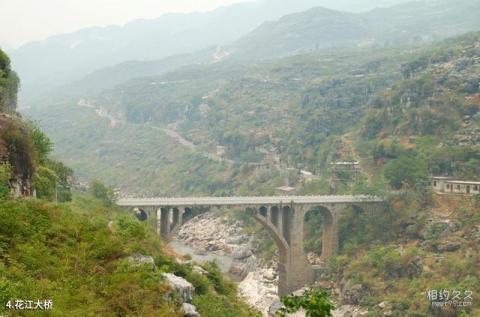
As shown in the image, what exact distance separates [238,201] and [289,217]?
3769 millimetres

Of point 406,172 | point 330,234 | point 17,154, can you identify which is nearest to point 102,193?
point 330,234

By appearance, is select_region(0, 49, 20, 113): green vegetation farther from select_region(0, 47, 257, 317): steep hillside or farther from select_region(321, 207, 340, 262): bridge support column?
select_region(321, 207, 340, 262): bridge support column

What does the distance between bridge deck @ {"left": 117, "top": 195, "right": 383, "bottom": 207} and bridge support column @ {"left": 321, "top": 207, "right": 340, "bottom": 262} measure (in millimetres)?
960

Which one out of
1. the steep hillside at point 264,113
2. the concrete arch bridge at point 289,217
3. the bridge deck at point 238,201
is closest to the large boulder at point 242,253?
the concrete arch bridge at point 289,217

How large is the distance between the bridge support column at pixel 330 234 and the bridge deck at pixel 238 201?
96 centimetres

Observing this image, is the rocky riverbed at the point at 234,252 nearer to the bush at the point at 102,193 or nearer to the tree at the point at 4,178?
the bush at the point at 102,193

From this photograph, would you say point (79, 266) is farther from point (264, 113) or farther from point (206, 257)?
point (264, 113)

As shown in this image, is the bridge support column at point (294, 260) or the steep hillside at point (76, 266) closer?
the steep hillside at point (76, 266)

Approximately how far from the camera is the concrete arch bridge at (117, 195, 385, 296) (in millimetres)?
37875

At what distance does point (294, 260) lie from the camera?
41594 millimetres

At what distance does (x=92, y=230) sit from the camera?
57.5ft

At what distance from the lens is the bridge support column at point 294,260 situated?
41031 mm

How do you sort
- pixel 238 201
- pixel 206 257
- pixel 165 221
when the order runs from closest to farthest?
pixel 165 221, pixel 238 201, pixel 206 257

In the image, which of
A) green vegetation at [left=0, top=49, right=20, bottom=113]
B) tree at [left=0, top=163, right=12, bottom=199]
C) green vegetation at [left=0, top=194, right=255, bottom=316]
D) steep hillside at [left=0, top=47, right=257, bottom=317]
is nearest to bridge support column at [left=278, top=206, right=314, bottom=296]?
green vegetation at [left=0, top=49, right=20, bottom=113]
